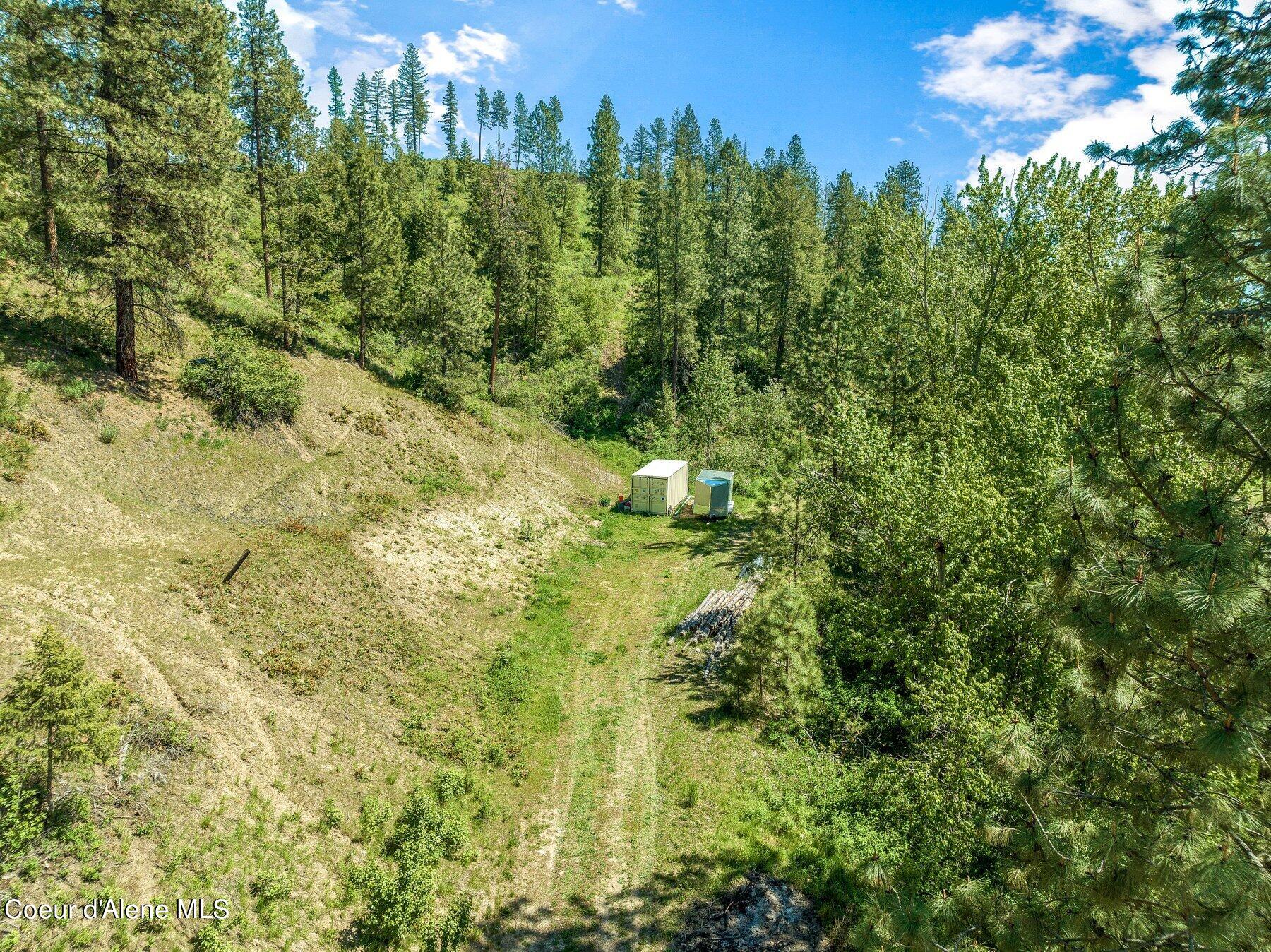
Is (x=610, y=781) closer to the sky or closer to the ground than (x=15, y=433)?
closer to the ground

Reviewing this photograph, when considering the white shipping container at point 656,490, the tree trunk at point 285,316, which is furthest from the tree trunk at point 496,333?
the white shipping container at point 656,490

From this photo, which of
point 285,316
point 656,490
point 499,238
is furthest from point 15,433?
point 499,238

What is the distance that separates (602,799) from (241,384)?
1823cm

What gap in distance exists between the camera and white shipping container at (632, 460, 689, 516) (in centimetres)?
3309

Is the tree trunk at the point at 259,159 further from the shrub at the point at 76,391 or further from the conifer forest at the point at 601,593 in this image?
the shrub at the point at 76,391

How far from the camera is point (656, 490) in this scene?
3322 centimetres

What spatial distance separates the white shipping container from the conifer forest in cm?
189

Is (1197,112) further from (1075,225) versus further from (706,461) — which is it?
(706,461)

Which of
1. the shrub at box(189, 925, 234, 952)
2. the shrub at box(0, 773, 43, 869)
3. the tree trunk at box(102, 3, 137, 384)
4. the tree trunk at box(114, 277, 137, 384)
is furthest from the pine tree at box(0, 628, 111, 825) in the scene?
the tree trunk at box(114, 277, 137, 384)

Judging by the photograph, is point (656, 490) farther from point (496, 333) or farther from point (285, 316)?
point (285, 316)

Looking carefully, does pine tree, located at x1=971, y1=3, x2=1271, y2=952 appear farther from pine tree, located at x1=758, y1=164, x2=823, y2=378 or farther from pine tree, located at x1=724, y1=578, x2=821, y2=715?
pine tree, located at x1=758, y1=164, x2=823, y2=378

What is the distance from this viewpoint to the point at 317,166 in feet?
100

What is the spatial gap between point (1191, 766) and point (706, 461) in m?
34.3

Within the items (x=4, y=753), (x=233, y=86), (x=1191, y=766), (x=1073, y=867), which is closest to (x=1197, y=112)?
(x=1191, y=766)
